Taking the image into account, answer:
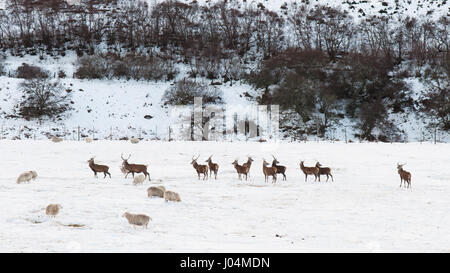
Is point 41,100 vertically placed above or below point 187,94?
below

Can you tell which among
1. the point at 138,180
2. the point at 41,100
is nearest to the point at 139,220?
the point at 138,180

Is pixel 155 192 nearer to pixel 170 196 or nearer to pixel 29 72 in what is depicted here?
pixel 170 196

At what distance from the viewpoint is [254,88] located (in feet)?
201

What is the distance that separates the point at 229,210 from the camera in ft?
43.9

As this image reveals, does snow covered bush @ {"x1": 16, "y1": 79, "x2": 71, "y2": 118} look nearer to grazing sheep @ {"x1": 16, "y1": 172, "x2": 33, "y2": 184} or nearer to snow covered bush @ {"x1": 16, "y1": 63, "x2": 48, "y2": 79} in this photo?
snow covered bush @ {"x1": 16, "y1": 63, "x2": 48, "y2": 79}

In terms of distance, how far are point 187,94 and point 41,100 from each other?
59.7 ft

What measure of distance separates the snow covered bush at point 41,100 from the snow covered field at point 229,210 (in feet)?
92.9

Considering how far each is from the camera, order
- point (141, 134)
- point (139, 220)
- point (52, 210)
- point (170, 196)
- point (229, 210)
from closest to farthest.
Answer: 1. point (139, 220)
2. point (52, 210)
3. point (229, 210)
4. point (170, 196)
5. point (141, 134)

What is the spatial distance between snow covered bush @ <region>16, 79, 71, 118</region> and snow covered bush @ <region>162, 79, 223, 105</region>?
1309cm

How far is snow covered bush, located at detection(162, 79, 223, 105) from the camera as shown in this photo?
5653 centimetres

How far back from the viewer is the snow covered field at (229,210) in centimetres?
951

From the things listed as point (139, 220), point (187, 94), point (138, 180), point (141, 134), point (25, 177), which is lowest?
point (139, 220)
